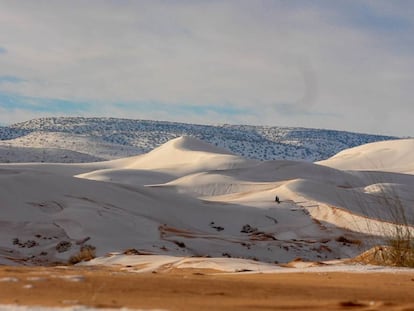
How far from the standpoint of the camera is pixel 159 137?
5965 inches

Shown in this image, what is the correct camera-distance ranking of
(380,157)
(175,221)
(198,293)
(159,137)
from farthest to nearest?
(159,137), (380,157), (175,221), (198,293)

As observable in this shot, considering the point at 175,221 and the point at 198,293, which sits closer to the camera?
the point at 198,293

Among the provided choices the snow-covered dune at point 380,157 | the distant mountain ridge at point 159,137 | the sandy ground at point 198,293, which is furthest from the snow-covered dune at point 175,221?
the distant mountain ridge at point 159,137

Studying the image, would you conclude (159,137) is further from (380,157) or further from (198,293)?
(198,293)

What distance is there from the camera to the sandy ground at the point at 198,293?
412 centimetres

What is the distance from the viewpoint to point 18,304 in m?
4.05

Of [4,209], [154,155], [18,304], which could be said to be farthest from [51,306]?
[154,155]

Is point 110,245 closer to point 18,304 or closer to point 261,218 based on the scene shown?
point 261,218

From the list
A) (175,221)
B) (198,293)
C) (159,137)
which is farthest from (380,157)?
(159,137)

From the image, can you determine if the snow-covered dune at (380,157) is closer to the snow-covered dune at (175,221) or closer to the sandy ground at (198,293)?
the snow-covered dune at (175,221)

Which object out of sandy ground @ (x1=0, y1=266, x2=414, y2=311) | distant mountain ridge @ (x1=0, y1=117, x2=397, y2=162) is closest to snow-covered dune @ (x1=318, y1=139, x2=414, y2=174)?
distant mountain ridge @ (x1=0, y1=117, x2=397, y2=162)

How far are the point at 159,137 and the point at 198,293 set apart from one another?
147 m

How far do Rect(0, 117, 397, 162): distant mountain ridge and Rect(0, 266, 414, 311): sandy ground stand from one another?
110 metres

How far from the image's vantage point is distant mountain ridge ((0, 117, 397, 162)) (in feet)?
423
